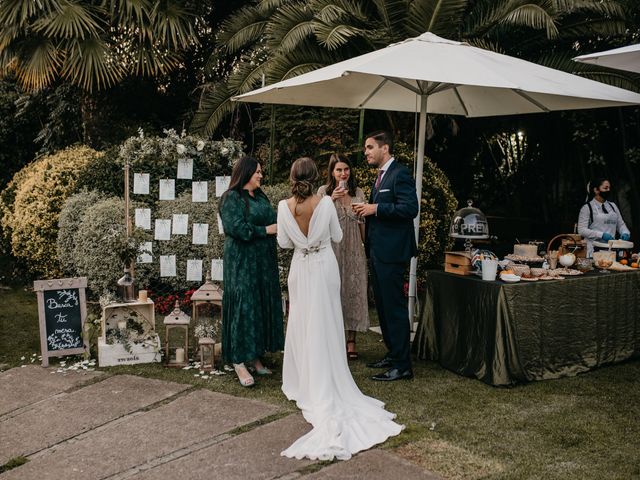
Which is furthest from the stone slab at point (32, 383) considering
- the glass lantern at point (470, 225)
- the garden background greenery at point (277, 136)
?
the glass lantern at point (470, 225)

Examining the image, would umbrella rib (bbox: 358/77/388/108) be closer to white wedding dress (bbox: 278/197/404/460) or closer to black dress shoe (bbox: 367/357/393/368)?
white wedding dress (bbox: 278/197/404/460)

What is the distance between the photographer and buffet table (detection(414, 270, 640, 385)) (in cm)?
515

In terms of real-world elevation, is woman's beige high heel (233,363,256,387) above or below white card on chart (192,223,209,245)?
below

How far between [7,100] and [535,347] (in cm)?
1145

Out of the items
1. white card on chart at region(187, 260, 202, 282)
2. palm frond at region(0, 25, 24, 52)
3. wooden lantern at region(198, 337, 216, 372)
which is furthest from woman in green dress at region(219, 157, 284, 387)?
palm frond at region(0, 25, 24, 52)

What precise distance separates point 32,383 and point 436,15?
646 cm

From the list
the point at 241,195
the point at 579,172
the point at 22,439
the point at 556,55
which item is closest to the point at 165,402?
the point at 22,439

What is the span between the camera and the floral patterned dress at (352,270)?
19.2ft

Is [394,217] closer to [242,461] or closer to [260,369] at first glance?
[260,369]

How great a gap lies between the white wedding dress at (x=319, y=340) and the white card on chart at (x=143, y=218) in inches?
142

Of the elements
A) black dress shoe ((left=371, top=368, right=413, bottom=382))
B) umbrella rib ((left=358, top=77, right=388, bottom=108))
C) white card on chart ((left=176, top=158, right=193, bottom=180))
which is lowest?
black dress shoe ((left=371, top=368, right=413, bottom=382))

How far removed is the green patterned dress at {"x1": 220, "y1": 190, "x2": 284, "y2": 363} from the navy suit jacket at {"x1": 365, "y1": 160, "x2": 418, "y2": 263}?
0.84m

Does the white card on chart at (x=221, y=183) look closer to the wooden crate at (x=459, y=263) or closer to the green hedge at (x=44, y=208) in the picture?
the green hedge at (x=44, y=208)

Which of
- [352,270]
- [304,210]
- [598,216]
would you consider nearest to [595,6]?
[598,216]
